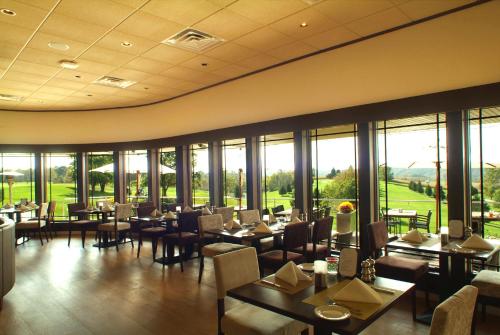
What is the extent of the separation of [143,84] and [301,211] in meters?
4.34

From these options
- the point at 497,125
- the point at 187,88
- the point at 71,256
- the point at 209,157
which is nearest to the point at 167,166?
the point at 209,157

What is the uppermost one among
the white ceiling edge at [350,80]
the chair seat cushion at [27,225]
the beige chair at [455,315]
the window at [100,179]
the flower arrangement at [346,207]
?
the white ceiling edge at [350,80]

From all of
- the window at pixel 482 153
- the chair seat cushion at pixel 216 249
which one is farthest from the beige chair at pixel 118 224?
the window at pixel 482 153

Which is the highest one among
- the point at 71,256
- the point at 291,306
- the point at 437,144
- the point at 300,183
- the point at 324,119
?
the point at 324,119

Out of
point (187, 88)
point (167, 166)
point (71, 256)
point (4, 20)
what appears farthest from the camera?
point (167, 166)

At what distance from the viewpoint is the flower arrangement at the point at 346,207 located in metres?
5.64

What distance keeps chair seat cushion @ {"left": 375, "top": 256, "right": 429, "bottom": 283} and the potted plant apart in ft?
4.75

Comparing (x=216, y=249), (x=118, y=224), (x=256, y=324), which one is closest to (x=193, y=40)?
(x=216, y=249)

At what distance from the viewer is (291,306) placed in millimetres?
2279

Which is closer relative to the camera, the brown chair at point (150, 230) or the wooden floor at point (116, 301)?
the wooden floor at point (116, 301)

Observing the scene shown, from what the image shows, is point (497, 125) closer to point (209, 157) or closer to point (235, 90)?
point (235, 90)

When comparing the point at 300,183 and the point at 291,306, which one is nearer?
the point at 291,306

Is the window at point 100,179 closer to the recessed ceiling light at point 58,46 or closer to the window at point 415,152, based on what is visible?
the recessed ceiling light at point 58,46

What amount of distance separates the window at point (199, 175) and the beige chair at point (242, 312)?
565cm
